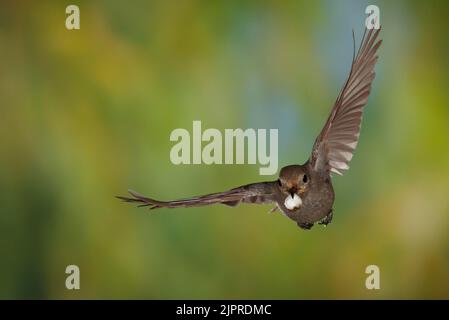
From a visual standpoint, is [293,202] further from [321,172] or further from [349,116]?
[349,116]

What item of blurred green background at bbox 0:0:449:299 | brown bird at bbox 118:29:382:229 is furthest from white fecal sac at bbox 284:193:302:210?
blurred green background at bbox 0:0:449:299

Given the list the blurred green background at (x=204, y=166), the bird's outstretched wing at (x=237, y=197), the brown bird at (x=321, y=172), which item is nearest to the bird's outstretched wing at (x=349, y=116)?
the brown bird at (x=321, y=172)

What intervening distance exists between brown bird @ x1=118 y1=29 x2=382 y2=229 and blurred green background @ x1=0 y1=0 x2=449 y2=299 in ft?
1.97

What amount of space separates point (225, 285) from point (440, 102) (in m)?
0.84

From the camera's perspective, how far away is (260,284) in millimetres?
1848

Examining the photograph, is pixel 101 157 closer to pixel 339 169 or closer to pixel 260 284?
pixel 260 284

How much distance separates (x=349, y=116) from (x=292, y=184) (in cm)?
25

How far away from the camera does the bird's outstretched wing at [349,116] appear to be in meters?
1.16

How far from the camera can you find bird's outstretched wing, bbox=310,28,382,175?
1160 mm

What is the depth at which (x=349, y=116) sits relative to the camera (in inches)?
47.3

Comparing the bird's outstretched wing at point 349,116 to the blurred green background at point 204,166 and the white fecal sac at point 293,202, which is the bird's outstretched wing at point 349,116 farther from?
the blurred green background at point 204,166

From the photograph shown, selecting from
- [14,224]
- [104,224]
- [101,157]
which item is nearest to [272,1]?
[101,157]

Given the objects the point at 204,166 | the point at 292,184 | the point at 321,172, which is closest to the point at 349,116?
the point at 321,172
